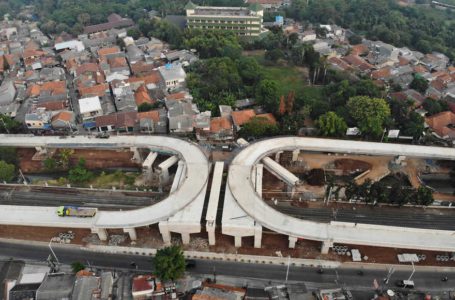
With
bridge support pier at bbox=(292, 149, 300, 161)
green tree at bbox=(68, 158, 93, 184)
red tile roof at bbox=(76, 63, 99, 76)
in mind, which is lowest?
green tree at bbox=(68, 158, 93, 184)

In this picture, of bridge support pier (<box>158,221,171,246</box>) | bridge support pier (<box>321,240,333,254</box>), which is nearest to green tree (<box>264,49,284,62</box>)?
bridge support pier (<box>321,240,333,254</box>)

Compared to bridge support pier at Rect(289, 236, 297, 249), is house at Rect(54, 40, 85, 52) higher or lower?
higher

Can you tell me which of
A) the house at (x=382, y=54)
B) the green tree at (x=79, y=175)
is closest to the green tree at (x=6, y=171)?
the green tree at (x=79, y=175)

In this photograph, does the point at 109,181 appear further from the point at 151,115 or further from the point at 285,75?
the point at 285,75

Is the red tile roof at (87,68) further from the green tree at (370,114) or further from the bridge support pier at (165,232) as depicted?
the green tree at (370,114)

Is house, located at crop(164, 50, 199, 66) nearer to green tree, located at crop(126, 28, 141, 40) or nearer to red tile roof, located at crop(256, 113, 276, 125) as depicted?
green tree, located at crop(126, 28, 141, 40)

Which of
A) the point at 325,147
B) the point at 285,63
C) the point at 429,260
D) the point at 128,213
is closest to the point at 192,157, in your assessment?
the point at 128,213
